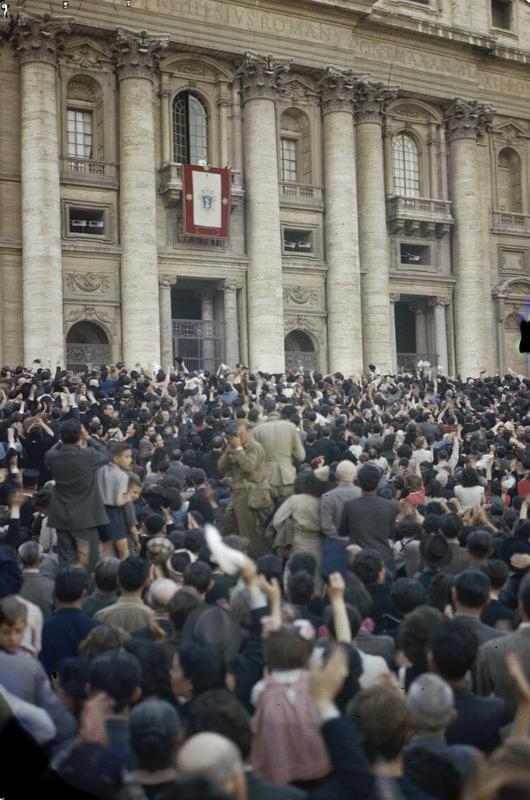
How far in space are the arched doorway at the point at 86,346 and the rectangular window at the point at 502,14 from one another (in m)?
22.8

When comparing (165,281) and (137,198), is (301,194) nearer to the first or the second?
(165,281)

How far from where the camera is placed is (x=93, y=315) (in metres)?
29.6

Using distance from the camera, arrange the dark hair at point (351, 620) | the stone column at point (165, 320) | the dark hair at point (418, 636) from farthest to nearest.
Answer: the stone column at point (165, 320), the dark hair at point (351, 620), the dark hair at point (418, 636)

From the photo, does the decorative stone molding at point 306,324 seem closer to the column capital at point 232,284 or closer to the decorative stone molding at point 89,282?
the column capital at point 232,284

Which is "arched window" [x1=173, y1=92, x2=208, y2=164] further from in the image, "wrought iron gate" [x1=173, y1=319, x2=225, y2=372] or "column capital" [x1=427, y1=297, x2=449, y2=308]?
Result: "column capital" [x1=427, y1=297, x2=449, y2=308]

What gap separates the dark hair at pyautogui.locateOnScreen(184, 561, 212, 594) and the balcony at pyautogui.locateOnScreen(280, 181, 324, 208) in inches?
1111

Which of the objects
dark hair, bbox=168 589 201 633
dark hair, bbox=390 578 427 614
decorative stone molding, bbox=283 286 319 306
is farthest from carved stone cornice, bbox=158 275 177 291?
dark hair, bbox=168 589 201 633

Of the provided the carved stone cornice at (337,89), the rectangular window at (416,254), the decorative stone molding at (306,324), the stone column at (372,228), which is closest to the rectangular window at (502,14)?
the stone column at (372,228)

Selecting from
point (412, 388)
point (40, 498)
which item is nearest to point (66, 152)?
point (412, 388)

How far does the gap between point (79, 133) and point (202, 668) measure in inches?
1136

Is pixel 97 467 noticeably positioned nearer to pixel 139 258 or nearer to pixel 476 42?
pixel 139 258

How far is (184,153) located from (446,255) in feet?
38.7

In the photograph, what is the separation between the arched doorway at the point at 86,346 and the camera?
96.4ft

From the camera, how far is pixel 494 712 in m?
3.95
